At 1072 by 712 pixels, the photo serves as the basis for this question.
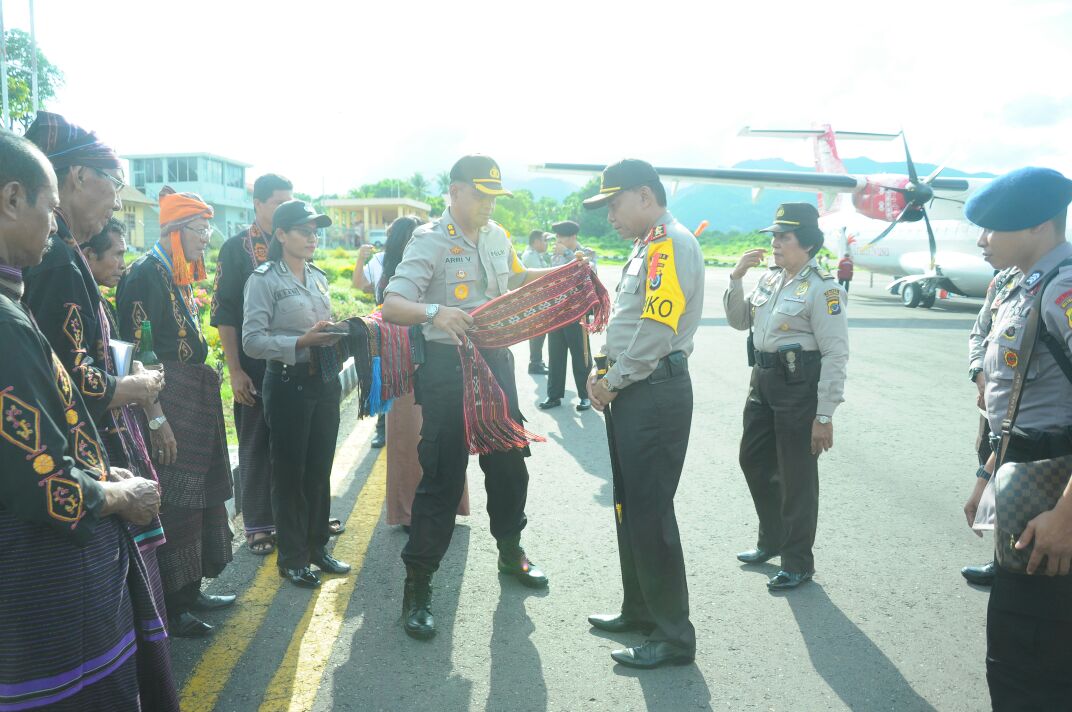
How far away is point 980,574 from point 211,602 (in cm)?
410

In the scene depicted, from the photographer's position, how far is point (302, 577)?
4.13 meters

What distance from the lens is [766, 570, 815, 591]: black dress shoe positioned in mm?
4086

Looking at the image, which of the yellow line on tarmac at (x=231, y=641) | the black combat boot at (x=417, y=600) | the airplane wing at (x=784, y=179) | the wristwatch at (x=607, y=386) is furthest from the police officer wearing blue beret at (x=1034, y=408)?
the airplane wing at (x=784, y=179)

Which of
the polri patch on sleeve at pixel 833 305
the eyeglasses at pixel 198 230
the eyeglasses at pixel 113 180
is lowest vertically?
the polri patch on sleeve at pixel 833 305

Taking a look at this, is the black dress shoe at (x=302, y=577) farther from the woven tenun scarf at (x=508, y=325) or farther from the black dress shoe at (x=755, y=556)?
the black dress shoe at (x=755, y=556)

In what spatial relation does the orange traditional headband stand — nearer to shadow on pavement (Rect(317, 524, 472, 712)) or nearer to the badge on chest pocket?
shadow on pavement (Rect(317, 524, 472, 712))

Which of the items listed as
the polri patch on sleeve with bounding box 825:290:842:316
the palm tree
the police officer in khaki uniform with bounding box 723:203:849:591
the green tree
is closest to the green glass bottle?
the police officer in khaki uniform with bounding box 723:203:849:591

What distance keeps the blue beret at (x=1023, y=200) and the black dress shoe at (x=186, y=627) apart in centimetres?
361

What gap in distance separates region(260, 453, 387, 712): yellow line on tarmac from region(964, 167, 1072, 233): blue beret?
10.0 ft

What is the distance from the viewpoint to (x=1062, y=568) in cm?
219

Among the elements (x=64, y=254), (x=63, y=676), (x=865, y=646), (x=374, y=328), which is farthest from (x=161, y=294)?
(x=865, y=646)

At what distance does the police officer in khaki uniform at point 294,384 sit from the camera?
4121mm

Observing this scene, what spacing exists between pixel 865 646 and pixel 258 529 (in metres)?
3.41

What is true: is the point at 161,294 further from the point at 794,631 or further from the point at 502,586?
the point at 794,631
